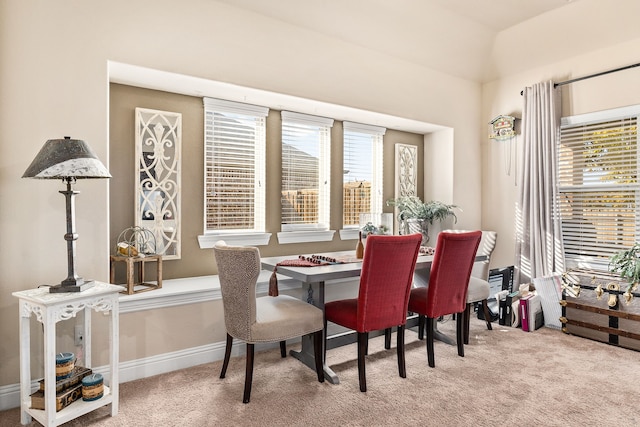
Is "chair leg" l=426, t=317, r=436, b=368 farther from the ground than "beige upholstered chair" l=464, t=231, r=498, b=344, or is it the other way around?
"beige upholstered chair" l=464, t=231, r=498, b=344

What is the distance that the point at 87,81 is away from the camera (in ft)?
8.66

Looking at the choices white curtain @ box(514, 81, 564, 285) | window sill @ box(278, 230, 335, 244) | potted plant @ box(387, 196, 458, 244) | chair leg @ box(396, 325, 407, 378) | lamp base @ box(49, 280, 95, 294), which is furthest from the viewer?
potted plant @ box(387, 196, 458, 244)

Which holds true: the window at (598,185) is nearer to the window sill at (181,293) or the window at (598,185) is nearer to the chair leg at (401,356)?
the chair leg at (401,356)

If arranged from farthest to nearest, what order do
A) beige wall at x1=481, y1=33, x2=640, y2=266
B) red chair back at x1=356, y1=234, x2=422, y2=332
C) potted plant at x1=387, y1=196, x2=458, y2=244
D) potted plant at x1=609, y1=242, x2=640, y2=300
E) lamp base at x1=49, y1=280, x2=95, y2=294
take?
1. potted plant at x1=387, y1=196, x2=458, y2=244
2. beige wall at x1=481, y1=33, x2=640, y2=266
3. potted plant at x1=609, y1=242, x2=640, y2=300
4. red chair back at x1=356, y1=234, x2=422, y2=332
5. lamp base at x1=49, y1=280, x2=95, y2=294

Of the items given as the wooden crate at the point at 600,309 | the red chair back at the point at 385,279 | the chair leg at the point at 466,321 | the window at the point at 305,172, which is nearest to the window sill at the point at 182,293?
the window at the point at 305,172

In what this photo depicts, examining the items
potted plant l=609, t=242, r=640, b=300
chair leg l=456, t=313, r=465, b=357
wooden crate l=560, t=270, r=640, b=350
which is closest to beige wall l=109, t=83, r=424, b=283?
chair leg l=456, t=313, r=465, b=357

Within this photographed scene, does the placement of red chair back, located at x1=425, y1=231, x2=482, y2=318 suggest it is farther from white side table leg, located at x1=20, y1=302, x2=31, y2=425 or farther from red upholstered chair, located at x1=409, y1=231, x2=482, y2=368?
white side table leg, located at x1=20, y1=302, x2=31, y2=425

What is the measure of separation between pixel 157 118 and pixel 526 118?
3856 millimetres

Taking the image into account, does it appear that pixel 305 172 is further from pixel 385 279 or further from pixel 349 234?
pixel 385 279

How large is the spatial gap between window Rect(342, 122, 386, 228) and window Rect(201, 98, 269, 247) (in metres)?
1.07

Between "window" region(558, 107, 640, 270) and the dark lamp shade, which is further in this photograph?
"window" region(558, 107, 640, 270)

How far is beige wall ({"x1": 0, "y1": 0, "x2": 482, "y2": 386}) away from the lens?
95.3 inches

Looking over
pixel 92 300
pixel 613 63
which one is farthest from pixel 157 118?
pixel 613 63

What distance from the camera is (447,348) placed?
136 inches
